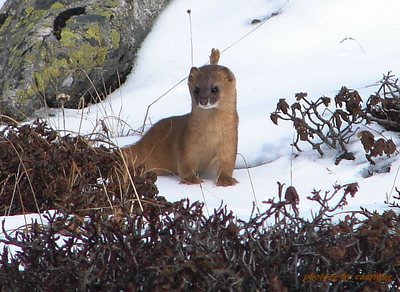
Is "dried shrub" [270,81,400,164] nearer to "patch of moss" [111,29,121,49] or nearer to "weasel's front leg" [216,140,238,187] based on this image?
"weasel's front leg" [216,140,238,187]

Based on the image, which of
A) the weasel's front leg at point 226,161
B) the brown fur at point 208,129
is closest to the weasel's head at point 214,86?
the brown fur at point 208,129

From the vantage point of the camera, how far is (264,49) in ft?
29.9

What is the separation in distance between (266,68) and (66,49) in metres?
1.81

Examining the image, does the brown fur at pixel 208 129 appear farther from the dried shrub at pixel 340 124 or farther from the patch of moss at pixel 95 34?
the patch of moss at pixel 95 34

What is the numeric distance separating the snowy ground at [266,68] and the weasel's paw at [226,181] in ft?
0.19

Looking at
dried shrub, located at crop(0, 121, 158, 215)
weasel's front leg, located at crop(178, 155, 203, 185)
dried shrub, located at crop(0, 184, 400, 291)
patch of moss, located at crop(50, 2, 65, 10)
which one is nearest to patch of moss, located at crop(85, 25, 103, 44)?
patch of moss, located at crop(50, 2, 65, 10)

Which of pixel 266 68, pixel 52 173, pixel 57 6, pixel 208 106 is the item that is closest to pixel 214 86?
pixel 208 106

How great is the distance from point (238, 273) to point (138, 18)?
656 centimetres

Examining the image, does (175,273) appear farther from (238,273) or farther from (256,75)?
(256,75)

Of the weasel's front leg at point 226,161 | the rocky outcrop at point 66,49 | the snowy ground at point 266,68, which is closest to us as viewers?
the snowy ground at point 266,68

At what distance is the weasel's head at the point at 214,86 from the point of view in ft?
22.4

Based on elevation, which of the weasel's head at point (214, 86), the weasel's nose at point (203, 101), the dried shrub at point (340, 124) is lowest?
the dried shrub at point (340, 124)

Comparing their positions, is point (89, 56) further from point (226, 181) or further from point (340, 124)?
point (340, 124)

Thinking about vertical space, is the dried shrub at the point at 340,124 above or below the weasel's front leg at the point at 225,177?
above
